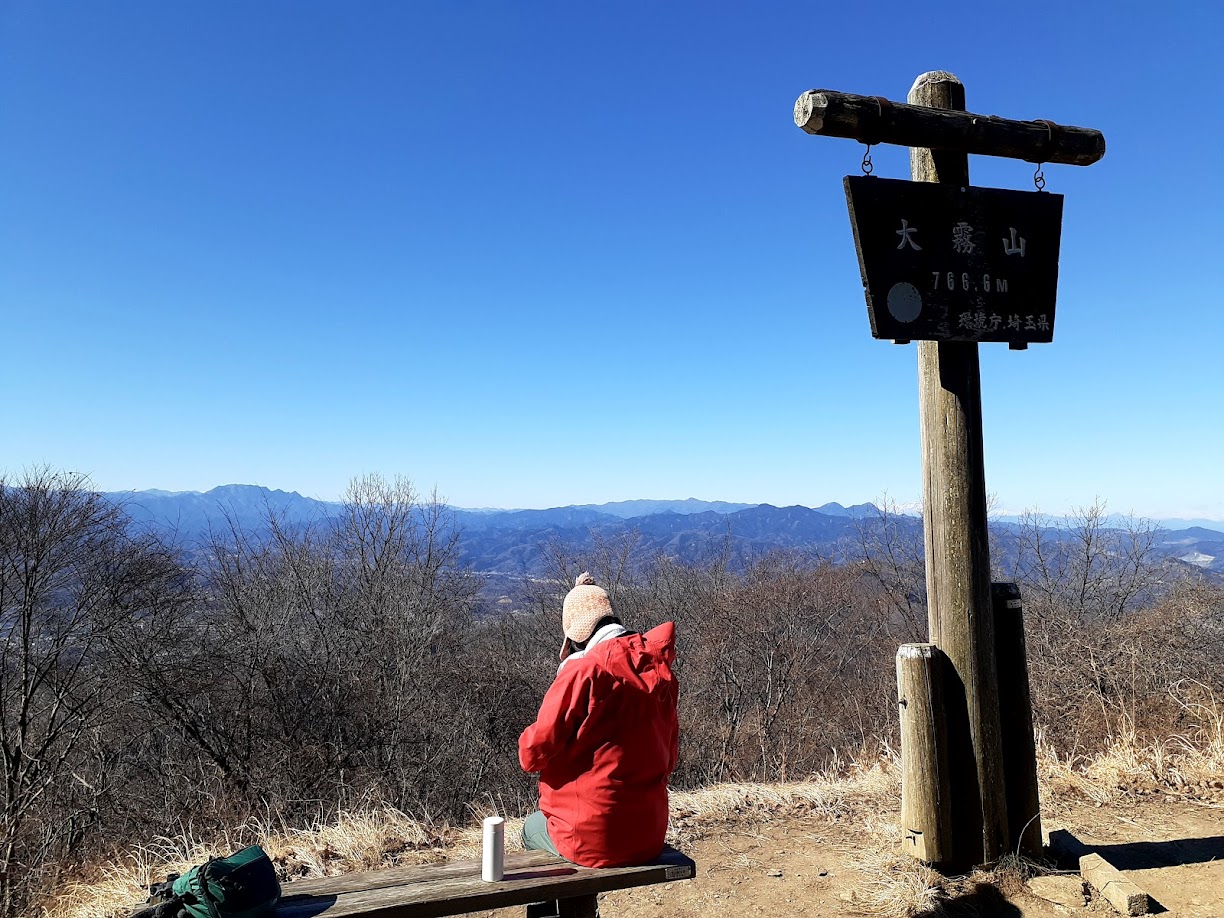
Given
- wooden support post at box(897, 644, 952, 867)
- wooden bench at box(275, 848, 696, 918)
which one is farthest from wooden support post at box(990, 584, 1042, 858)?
wooden bench at box(275, 848, 696, 918)

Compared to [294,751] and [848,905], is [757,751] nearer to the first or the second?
[294,751]

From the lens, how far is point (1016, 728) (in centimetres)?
350

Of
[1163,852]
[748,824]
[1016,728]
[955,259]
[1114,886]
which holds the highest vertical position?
[955,259]

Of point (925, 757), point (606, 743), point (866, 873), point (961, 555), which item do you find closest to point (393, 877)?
point (606, 743)

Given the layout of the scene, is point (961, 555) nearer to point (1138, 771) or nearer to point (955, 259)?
point (955, 259)

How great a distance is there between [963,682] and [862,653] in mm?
23988

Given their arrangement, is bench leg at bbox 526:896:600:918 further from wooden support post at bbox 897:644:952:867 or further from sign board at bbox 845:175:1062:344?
sign board at bbox 845:175:1062:344

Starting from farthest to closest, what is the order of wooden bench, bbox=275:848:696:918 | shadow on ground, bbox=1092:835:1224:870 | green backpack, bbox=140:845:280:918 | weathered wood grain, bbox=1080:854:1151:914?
shadow on ground, bbox=1092:835:1224:870 → weathered wood grain, bbox=1080:854:1151:914 → wooden bench, bbox=275:848:696:918 → green backpack, bbox=140:845:280:918

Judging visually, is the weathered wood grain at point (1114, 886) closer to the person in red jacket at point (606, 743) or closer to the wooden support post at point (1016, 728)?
the wooden support post at point (1016, 728)

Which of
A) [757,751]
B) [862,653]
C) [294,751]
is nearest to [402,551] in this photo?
[294,751]

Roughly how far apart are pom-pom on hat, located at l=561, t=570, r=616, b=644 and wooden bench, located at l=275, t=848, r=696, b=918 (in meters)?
0.82

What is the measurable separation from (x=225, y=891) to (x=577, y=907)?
1193 mm

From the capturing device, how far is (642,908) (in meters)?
3.45

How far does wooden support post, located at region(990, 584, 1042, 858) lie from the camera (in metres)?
3.41
